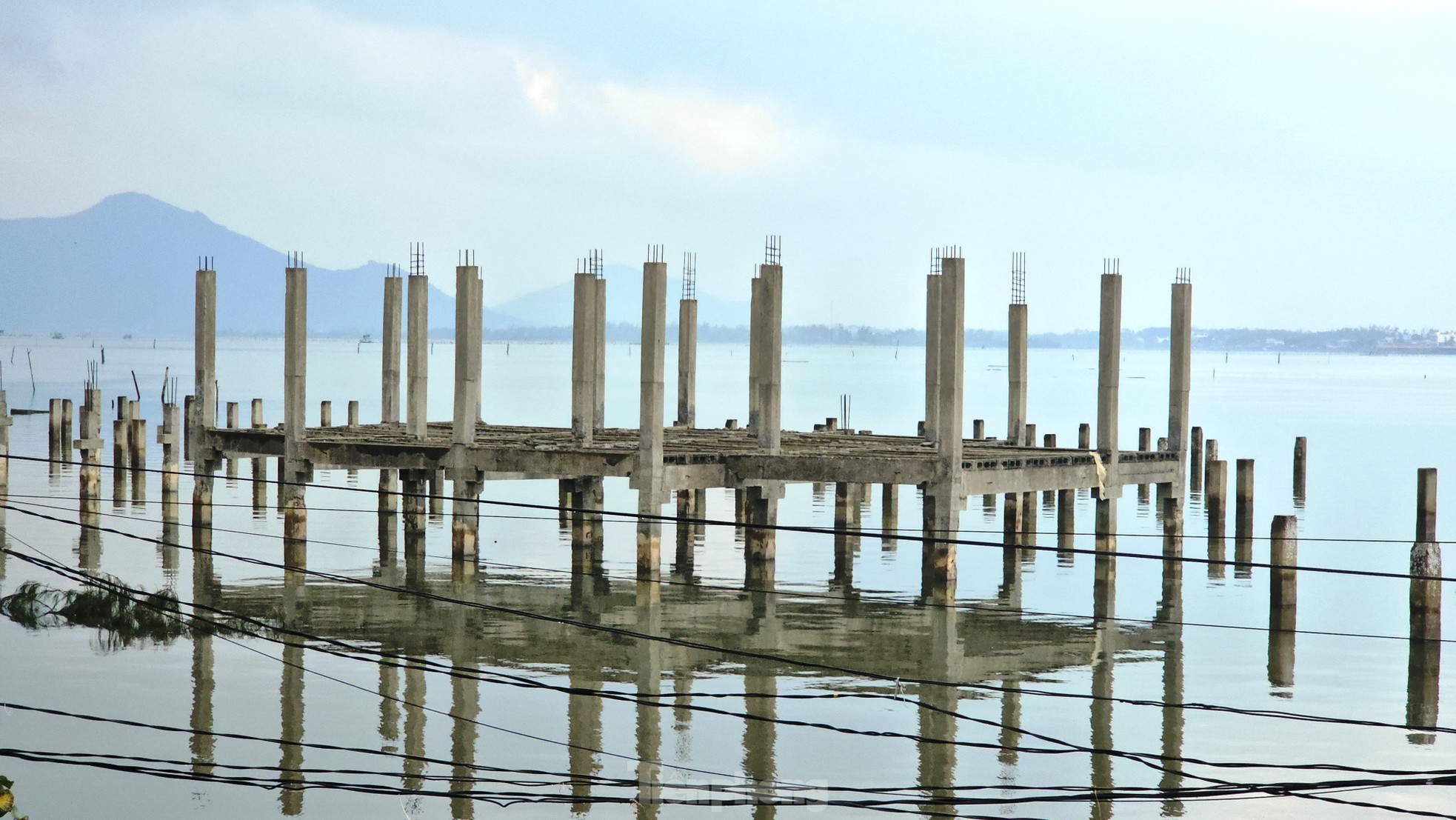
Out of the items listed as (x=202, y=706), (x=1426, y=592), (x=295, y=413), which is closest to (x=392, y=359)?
(x=295, y=413)

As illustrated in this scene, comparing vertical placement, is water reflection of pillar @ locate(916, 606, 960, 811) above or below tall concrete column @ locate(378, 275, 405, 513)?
below

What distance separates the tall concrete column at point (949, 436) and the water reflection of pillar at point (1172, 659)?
2.91 m

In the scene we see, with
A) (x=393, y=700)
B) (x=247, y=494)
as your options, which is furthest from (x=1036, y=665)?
(x=247, y=494)

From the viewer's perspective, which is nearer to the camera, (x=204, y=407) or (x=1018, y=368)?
(x=204, y=407)

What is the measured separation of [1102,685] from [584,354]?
10.6 meters

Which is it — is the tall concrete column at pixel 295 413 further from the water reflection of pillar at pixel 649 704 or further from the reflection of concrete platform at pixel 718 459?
the water reflection of pillar at pixel 649 704

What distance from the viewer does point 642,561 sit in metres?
21.3

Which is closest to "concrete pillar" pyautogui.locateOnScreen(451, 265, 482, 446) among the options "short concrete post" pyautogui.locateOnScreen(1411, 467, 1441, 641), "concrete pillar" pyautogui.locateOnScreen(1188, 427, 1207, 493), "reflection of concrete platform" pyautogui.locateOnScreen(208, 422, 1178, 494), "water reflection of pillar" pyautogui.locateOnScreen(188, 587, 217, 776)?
"reflection of concrete platform" pyautogui.locateOnScreen(208, 422, 1178, 494)

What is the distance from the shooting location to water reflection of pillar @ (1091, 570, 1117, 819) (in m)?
14.9

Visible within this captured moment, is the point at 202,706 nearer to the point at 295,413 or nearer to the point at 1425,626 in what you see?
the point at 295,413

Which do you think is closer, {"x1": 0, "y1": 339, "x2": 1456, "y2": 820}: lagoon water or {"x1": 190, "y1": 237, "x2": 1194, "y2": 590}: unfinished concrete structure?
{"x1": 0, "y1": 339, "x2": 1456, "y2": 820}: lagoon water

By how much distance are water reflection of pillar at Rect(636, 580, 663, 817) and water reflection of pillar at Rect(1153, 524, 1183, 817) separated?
4359 millimetres

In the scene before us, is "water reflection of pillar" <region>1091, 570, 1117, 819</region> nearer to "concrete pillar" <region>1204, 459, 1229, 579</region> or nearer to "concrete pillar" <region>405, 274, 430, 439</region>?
"concrete pillar" <region>1204, 459, 1229, 579</region>

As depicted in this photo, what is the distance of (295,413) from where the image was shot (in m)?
24.7
